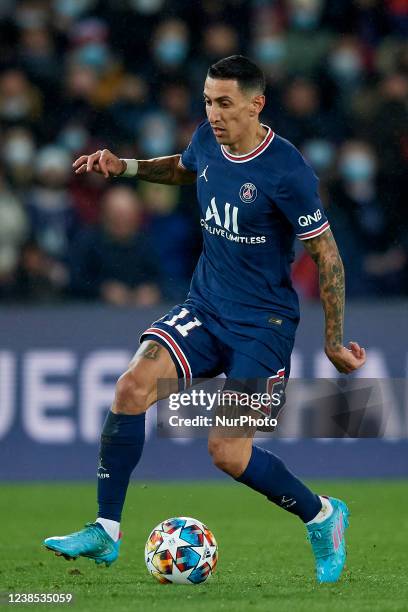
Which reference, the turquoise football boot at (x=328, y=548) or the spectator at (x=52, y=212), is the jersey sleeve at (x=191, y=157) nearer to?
the turquoise football boot at (x=328, y=548)

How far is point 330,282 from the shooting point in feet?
20.7

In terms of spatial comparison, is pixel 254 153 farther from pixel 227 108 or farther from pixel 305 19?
pixel 305 19

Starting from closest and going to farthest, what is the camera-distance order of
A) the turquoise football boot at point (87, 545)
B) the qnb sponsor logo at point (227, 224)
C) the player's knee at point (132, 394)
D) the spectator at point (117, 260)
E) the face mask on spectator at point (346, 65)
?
the turquoise football boot at point (87, 545), the player's knee at point (132, 394), the qnb sponsor logo at point (227, 224), the spectator at point (117, 260), the face mask on spectator at point (346, 65)

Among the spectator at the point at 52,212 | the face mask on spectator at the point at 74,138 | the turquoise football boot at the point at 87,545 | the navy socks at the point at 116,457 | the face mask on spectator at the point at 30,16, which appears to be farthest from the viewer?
the face mask on spectator at the point at 30,16

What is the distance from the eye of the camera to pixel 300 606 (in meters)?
5.48

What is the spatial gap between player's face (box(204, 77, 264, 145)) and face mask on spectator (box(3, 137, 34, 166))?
6.14 meters

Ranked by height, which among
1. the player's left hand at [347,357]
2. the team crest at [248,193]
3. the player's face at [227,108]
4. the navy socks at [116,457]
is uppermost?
the player's face at [227,108]

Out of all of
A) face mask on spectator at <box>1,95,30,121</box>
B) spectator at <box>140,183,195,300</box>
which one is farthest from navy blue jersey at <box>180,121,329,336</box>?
face mask on spectator at <box>1,95,30,121</box>

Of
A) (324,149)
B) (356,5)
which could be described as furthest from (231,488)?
(356,5)

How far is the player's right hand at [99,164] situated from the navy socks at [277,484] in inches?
58.9

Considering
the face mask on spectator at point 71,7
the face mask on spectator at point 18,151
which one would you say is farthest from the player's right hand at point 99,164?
the face mask on spectator at point 71,7

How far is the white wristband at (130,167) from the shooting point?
22.8 ft

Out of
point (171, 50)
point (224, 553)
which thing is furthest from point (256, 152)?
point (171, 50)

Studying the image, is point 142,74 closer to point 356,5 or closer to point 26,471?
point 356,5
